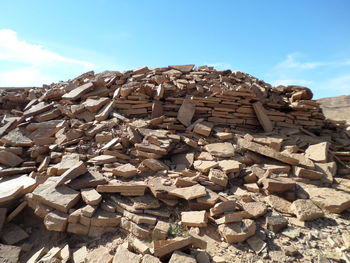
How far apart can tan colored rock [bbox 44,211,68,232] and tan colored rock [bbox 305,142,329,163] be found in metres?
5.00

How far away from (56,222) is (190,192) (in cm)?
216

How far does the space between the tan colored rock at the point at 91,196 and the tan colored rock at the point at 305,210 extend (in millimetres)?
3159

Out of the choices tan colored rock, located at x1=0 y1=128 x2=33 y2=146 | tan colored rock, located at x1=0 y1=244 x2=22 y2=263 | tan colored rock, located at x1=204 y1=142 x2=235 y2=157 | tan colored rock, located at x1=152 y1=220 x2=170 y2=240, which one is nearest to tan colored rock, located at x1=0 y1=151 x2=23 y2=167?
tan colored rock, located at x1=0 y1=128 x2=33 y2=146

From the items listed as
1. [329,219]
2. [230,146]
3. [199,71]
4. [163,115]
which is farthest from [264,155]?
[199,71]

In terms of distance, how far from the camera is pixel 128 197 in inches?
173

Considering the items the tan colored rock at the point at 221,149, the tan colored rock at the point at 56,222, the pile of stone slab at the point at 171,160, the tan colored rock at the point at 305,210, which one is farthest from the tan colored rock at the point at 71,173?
the tan colored rock at the point at 305,210

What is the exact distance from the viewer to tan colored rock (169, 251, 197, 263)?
10.3 feet

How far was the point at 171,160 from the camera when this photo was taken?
555cm

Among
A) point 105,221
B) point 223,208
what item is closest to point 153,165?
point 105,221

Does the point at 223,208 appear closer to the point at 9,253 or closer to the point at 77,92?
the point at 9,253

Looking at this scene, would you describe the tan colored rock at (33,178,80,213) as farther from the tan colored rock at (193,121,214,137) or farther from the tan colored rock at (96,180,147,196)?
the tan colored rock at (193,121,214,137)

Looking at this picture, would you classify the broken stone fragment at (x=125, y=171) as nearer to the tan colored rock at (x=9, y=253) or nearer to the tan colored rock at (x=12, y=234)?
the tan colored rock at (x=12, y=234)

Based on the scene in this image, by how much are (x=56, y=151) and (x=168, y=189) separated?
9.97ft

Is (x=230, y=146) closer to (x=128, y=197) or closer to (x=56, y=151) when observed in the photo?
(x=128, y=197)
